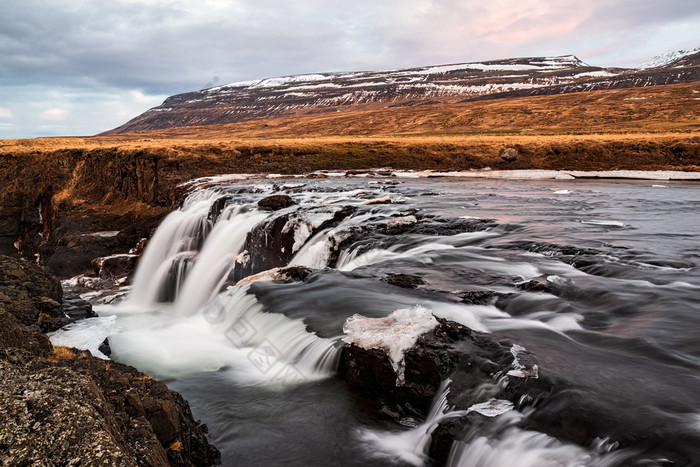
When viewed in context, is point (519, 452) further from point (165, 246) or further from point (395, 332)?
point (165, 246)

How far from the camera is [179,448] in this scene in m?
4.64

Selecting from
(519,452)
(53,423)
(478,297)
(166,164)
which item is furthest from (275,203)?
(166,164)

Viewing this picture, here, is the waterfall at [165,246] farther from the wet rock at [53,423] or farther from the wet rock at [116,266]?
the wet rock at [53,423]

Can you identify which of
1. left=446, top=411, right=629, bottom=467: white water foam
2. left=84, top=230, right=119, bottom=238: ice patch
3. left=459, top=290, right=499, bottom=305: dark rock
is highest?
left=459, top=290, right=499, bottom=305: dark rock

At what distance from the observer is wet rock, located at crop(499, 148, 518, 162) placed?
4325 cm

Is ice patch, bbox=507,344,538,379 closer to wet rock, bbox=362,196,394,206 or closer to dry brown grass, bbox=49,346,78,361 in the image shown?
dry brown grass, bbox=49,346,78,361

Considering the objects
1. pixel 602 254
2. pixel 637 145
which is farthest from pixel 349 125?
pixel 602 254

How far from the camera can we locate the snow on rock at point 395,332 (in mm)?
6484

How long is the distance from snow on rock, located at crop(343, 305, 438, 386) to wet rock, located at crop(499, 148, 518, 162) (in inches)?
1554

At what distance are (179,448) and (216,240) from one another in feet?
50.4

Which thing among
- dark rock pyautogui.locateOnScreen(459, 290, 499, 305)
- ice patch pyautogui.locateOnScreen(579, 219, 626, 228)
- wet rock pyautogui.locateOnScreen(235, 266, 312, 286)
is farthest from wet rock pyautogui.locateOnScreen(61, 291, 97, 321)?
ice patch pyautogui.locateOnScreen(579, 219, 626, 228)

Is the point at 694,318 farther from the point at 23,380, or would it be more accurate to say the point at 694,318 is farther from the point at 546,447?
the point at 23,380

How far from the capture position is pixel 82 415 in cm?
309

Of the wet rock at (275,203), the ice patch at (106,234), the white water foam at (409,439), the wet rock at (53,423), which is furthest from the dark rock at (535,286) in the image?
the ice patch at (106,234)
